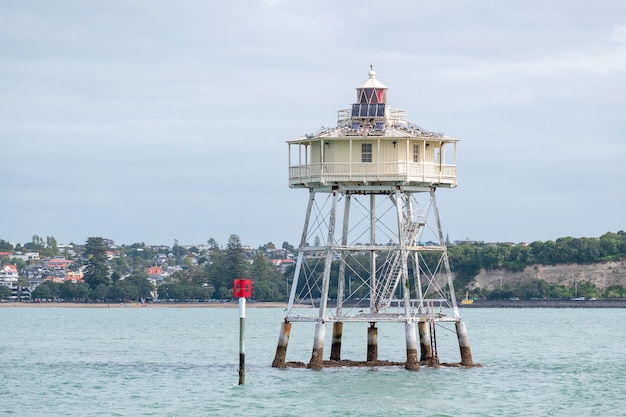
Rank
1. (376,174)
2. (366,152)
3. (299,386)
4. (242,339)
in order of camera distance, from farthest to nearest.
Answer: (366,152), (376,174), (299,386), (242,339)

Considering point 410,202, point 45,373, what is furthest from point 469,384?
point 45,373

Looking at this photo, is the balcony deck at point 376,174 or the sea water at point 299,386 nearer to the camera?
the sea water at point 299,386

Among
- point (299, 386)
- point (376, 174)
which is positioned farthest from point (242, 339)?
point (376, 174)

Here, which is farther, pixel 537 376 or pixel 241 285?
pixel 537 376

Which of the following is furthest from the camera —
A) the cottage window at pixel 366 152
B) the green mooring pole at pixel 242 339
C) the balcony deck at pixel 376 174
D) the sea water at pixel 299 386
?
the cottage window at pixel 366 152

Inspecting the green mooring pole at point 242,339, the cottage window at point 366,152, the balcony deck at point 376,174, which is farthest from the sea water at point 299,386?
the cottage window at point 366,152

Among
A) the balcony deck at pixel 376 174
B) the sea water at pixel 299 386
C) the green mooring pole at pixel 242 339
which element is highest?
the balcony deck at pixel 376 174

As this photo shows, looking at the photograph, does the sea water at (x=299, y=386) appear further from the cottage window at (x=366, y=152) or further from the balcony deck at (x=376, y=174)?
the cottage window at (x=366, y=152)

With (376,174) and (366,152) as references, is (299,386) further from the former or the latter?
(366,152)

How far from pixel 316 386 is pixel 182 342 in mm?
44468

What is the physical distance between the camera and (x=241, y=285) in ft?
171

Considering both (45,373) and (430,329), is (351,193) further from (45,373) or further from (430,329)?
(45,373)

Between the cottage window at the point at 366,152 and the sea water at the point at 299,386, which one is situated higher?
the cottage window at the point at 366,152

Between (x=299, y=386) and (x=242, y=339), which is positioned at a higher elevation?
(x=242, y=339)
